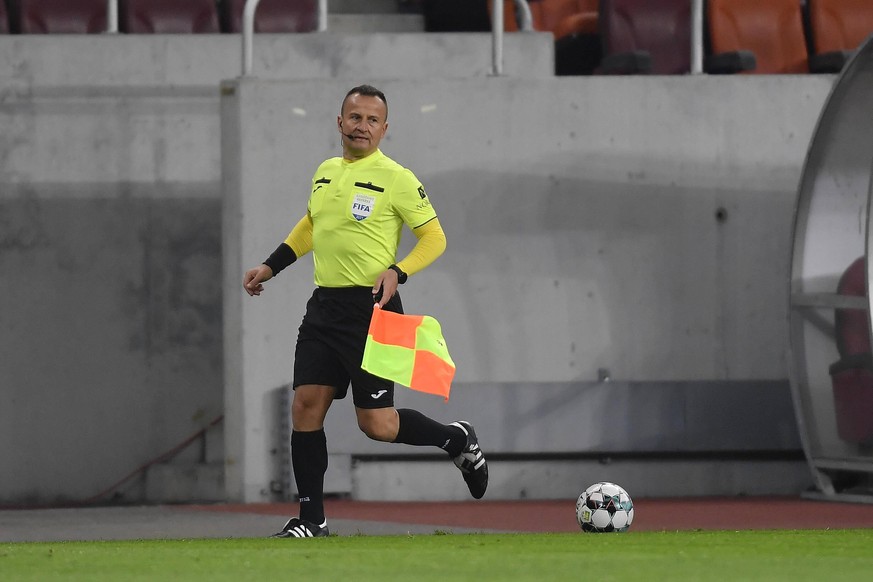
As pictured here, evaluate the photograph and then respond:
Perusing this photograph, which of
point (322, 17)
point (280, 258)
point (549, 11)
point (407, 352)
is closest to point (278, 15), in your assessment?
point (322, 17)

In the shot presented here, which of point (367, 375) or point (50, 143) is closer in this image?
point (367, 375)

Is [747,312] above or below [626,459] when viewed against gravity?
above

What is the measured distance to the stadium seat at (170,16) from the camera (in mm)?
11266

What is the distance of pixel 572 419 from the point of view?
31.2 feet

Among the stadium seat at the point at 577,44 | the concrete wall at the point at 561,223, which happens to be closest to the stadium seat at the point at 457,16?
the stadium seat at the point at 577,44

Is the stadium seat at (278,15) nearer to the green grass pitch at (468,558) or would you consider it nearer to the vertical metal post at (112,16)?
the vertical metal post at (112,16)

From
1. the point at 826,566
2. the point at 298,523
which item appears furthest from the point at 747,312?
the point at 826,566

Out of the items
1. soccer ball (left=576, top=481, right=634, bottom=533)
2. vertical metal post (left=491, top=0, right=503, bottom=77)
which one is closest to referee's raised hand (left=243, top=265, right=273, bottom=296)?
soccer ball (left=576, top=481, right=634, bottom=533)

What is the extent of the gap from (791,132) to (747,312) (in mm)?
1175

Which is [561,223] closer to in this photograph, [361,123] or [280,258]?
[280,258]

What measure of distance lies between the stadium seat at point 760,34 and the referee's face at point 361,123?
4.97 m

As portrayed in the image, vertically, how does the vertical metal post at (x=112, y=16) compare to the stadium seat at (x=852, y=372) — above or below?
above

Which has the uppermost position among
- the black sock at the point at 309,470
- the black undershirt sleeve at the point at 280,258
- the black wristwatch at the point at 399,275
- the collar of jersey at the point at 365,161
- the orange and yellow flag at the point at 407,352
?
the collar of jersey at the point at 365,161

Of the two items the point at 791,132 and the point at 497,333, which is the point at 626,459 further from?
the point at 791,132
